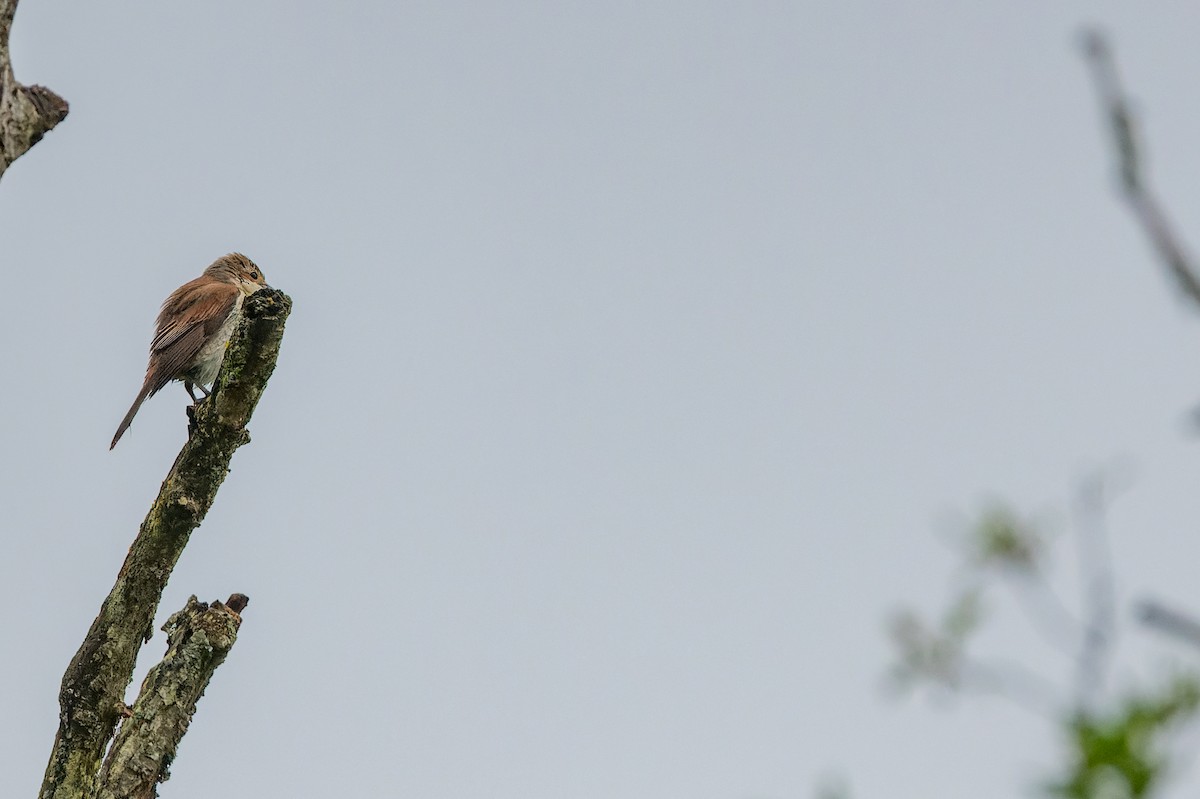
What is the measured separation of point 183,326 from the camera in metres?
8.68

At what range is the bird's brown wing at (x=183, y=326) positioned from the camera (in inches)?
334

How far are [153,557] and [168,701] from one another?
0.56 meters

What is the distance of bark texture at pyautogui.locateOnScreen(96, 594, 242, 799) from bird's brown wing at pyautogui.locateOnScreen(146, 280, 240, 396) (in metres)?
3.93

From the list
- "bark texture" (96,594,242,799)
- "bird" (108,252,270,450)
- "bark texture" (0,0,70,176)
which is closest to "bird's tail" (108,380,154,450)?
"bird" (108,252,270,450)

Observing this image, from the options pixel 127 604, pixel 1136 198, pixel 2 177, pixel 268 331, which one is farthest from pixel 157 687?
pixel 1136 198

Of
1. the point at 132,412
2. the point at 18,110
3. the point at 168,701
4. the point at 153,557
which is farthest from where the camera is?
the point at 132,412

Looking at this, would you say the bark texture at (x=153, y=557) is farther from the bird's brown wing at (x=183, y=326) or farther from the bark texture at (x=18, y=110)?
the bird's brown wing at (x=183, y=326)

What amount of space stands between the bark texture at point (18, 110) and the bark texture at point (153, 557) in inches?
70.1

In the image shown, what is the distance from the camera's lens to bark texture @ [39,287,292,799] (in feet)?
15.3

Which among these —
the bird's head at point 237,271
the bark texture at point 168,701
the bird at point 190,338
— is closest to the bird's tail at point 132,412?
the bird at point 190,338

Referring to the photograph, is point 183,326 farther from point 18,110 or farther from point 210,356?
point 18,110

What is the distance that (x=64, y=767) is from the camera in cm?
462

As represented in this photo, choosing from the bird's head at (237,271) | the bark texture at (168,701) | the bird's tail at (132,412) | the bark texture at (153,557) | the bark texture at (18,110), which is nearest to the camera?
the bark texture at (18,110)

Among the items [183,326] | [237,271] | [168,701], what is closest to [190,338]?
[183,326]
